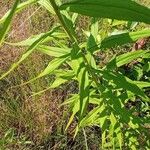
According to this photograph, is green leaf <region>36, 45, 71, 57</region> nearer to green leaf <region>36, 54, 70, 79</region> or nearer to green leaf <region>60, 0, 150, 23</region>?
green leaf <region>36, 54, 70, 79</region>

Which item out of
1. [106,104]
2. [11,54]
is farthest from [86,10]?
[11,54]

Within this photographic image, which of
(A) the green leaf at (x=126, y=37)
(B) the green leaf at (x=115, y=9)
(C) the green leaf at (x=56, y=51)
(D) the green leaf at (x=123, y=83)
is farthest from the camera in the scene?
(C) the green leaf at (x=56, y=51)

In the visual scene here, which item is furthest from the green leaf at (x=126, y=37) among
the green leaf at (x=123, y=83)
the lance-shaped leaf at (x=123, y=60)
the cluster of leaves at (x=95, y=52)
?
the lance-shaped leaf at (x=123, y=60)

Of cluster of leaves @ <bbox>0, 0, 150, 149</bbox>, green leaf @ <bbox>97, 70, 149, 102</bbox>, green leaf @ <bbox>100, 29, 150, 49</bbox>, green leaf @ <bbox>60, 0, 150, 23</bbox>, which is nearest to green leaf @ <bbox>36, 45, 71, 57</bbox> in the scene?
cluster of leaves @ <bbox>0, 0, 150, 149</bbox>

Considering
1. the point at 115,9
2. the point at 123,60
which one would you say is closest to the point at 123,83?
the point at 123,60

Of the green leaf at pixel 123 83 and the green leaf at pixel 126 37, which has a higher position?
the green leaf at pixel 126 37

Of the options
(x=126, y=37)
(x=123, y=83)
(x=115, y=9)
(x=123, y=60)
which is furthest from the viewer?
(x=123, y=60)

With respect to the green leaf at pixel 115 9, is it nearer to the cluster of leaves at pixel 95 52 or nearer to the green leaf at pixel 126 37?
the cluster of leaves at pixel 95 52

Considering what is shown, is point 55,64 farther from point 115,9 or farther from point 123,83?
point 115,9

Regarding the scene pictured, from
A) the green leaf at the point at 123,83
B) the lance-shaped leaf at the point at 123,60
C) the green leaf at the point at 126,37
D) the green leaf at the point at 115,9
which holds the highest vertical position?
the green leaf at the point at 115,9

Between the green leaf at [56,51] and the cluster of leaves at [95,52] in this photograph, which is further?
the green leaf at [56,51]
